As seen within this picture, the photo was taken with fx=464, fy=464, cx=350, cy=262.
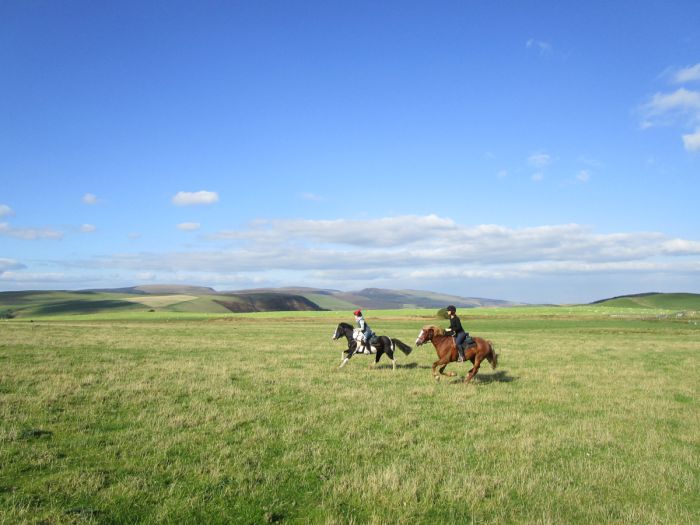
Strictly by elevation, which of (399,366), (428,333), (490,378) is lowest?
(399,366)

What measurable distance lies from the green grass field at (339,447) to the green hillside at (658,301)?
113 m

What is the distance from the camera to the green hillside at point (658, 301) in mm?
114575

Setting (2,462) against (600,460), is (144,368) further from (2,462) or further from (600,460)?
(600,460)

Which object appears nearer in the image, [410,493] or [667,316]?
[410,493]

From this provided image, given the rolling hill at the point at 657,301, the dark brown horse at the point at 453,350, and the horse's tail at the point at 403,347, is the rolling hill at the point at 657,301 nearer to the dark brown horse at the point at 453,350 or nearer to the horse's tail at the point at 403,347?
→ the horse's tail at the point at 403,347

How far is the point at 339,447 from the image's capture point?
994cm

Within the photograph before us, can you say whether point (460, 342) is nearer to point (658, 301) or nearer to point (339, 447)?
point (339, 447)

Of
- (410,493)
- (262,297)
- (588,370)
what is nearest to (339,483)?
(410,493)

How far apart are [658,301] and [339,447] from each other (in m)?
140

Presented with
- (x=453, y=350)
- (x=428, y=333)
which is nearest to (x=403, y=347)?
(x=428, y=333)

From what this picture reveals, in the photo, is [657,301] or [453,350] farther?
[657,301]

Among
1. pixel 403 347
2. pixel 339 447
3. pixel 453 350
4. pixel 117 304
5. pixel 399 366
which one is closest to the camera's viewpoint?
pixel 339 447

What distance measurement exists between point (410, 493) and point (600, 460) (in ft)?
15.2

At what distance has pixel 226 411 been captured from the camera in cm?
1277
